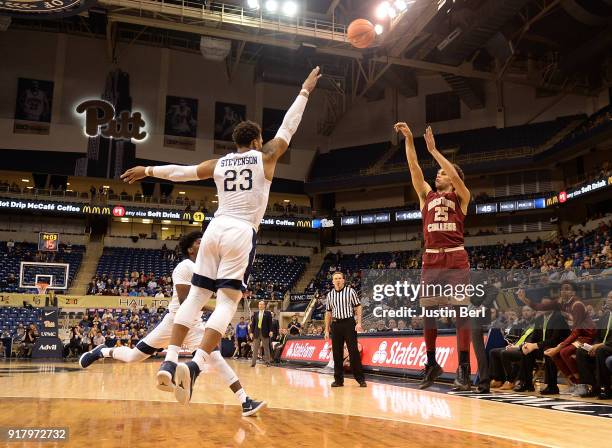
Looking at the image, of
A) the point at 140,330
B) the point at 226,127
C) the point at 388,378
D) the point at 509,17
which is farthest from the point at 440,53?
the point at 388,378

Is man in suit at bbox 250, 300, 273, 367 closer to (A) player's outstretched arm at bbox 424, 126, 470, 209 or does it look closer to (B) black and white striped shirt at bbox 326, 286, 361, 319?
(B) black and white striped shirt at bbox 326, 286, 361, 319

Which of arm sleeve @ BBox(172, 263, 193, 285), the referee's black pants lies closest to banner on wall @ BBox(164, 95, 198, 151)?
the referee's black pants

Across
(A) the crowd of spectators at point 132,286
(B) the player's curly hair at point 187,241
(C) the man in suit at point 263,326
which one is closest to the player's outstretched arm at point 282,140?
(B) the player's curly hair at point 187,241

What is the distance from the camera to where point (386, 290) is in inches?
758

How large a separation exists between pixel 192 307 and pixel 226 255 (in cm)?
50

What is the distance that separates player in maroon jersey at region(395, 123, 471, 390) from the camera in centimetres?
580

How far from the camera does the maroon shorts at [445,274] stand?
5.77 meters

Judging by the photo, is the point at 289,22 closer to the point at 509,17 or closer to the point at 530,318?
the point at 509,17

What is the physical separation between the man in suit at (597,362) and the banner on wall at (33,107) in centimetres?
3392

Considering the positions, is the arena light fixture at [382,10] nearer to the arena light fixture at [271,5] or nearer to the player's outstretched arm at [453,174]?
the arena light fixture at [271,5]

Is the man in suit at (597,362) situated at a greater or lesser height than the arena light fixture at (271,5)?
lesser

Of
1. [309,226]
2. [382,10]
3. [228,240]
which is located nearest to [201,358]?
[228,240]

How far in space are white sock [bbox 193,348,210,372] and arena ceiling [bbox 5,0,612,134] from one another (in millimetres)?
22298

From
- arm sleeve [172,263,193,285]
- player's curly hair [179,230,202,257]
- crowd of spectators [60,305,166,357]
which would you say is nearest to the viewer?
arm sleeve [172,263,193,285]
